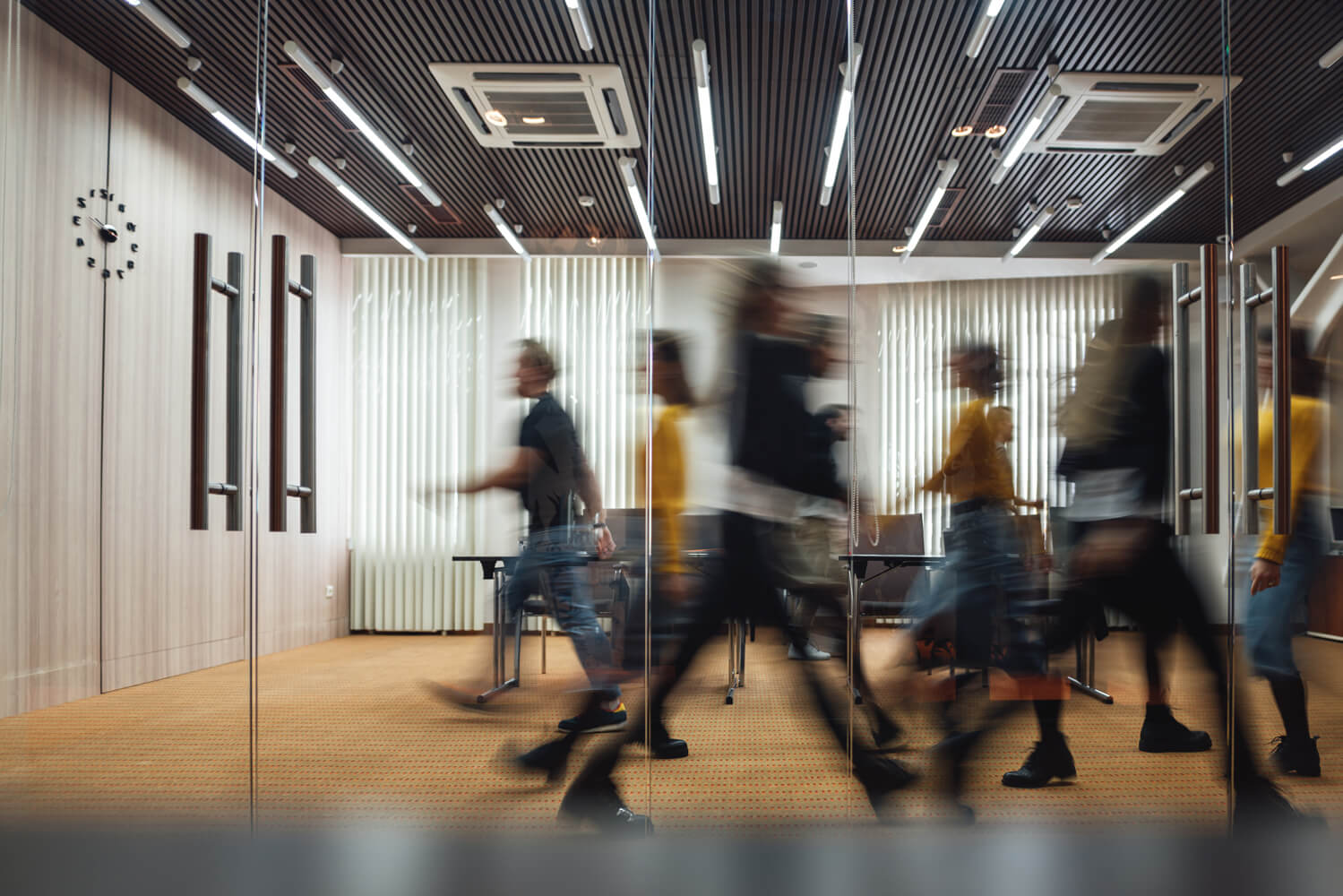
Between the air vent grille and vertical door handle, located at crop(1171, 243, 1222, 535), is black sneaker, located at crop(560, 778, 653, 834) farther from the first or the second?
the air vent grille

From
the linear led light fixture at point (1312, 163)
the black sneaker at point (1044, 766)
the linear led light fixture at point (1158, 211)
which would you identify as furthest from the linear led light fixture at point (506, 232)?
the linear led light fixture at point (1312, 163)

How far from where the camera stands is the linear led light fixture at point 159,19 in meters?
2.69

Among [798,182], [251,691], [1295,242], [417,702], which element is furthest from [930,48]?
[251,691]

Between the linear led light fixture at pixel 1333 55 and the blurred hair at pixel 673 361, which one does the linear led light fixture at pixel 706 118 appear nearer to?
the blurred hair at pixel 673 361

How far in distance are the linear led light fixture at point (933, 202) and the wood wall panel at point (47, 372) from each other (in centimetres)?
270

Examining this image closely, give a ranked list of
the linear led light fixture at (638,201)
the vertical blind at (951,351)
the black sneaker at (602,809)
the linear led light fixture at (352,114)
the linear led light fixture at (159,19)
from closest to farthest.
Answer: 1. the black sneaker at (602,809)
2. the vertical blind at (951,351)
3. the linear led light fixture at (638,201)
4. the linear led light fixture at (352,114)
5. the linear led light fixture at (159,19)

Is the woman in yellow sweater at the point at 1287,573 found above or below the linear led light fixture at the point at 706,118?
below

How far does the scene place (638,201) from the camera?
251 centimetres

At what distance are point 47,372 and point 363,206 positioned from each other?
52.7 inches

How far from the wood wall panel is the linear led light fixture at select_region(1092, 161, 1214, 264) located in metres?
3.30

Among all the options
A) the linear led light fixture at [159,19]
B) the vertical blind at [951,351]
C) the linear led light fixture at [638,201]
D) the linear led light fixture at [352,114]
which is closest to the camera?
the vertical blind at [951,351]

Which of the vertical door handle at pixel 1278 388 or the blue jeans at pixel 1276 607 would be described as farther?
the blue jeans at pixel 1276 607

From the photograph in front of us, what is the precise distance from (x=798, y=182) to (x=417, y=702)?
1.97 m

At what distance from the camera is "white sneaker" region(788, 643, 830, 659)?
89.4 inches
